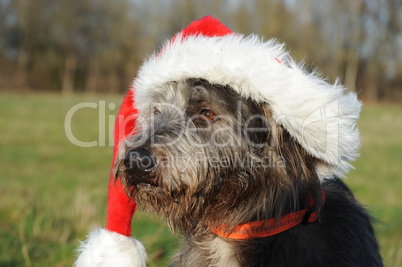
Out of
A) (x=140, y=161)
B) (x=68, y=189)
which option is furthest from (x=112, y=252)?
(x=68, y=189)

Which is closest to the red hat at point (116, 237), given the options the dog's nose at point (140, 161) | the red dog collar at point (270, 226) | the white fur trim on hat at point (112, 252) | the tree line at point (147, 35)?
the white fur trim on hat at point (112, 252)

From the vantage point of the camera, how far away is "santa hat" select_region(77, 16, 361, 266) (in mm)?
2988

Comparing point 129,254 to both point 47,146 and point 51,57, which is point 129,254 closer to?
point 47,146

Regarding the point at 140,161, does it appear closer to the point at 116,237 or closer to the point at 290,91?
the point at 116,237

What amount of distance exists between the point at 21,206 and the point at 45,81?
140ft

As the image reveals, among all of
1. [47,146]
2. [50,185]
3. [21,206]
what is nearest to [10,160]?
[47,146]

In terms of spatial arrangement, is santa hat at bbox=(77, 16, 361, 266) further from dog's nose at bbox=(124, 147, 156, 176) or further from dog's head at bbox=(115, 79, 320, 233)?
dog's nose at bbox=(124, 147, 156, 176)

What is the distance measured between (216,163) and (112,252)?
3.09ft

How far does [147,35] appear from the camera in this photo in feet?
162

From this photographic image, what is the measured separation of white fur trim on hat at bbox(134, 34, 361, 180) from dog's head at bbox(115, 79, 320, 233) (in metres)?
0.08

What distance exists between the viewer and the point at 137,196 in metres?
2.94

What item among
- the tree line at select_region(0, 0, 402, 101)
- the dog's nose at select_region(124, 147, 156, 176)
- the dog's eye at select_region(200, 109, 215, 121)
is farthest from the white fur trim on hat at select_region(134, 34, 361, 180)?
the tree line at select_region(0, 0, 402, 101)

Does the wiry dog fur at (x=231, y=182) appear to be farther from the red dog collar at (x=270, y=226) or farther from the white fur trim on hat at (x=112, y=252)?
the white fur trim on hat at (x=112, y=252)

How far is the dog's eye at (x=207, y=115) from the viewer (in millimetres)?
3012
